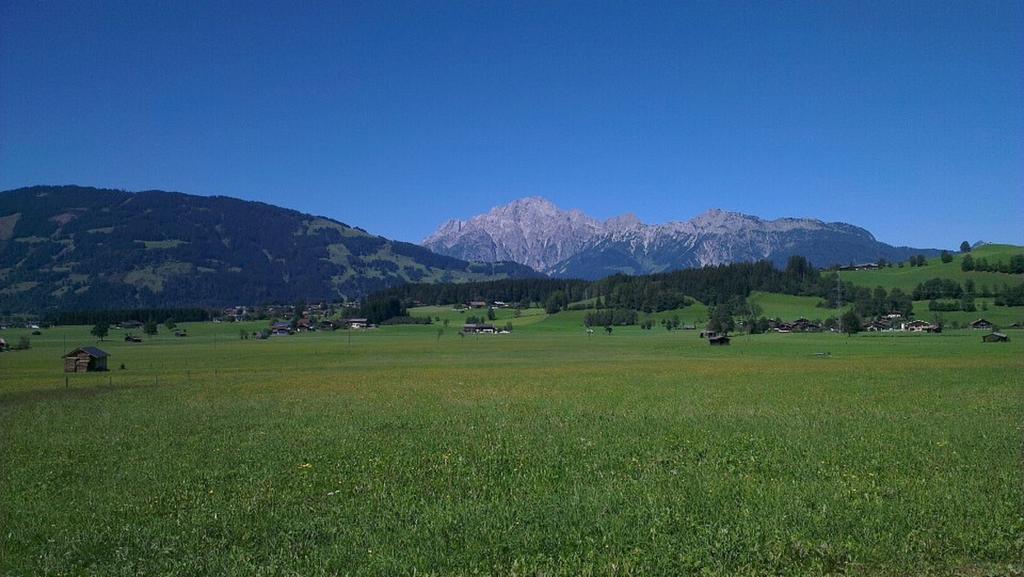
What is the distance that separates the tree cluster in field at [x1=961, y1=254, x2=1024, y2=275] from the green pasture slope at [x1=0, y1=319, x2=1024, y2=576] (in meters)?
153

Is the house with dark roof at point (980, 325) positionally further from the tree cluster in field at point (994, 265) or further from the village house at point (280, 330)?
the village house at point (280, 330)

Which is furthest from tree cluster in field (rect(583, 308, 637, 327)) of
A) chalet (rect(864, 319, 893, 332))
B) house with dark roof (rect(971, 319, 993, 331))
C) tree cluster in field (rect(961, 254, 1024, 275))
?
tree cluster in field (rect(961, 254, 1024, 275))

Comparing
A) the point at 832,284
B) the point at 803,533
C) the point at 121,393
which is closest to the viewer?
the point at 803,533

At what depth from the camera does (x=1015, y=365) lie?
52.5m

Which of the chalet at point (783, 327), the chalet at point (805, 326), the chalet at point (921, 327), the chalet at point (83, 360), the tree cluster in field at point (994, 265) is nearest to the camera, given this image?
the chalet at point (83, 360)

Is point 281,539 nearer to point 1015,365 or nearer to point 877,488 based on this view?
point 877,488

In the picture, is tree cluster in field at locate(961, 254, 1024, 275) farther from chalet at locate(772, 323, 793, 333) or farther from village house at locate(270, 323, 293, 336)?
village house at locate(270, 323, 293, 336)

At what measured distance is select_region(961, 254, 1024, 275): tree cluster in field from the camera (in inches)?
6230

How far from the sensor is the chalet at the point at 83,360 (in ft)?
235

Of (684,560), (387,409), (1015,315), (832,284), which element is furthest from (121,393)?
(832,284)

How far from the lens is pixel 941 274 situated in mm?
173500

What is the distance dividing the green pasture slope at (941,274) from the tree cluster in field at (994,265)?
4.13 feet

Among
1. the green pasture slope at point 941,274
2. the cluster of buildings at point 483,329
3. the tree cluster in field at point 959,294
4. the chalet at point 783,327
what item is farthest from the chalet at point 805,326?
the cluster of buildings at point 483,329

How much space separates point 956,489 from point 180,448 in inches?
751
